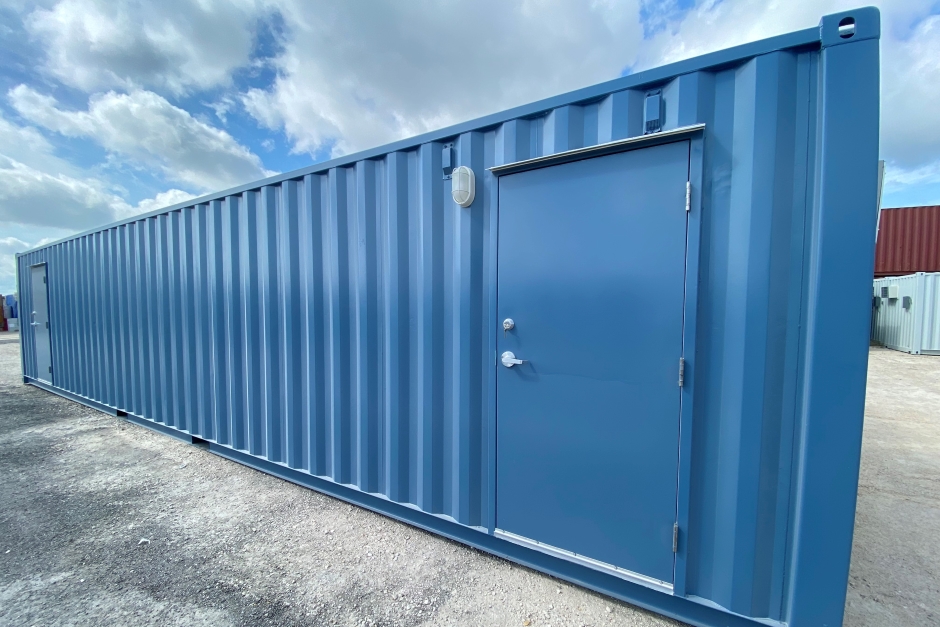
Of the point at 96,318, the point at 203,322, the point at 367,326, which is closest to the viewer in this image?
the point at 367,326

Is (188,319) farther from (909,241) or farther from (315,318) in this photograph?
(909,241)

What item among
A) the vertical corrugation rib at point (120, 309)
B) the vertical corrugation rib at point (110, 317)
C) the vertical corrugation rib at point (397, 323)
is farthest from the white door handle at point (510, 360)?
the vertical corrugation rib at point (110, 317)

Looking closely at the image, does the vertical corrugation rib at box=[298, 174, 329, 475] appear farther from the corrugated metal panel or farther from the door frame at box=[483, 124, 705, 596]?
the corrugated metal panel

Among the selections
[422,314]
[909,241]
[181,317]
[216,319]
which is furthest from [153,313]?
[909,241]

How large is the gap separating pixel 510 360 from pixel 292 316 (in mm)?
2046

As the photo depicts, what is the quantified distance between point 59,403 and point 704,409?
9271 millimetres

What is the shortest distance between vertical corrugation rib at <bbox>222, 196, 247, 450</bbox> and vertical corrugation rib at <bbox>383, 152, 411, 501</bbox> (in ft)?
6.20

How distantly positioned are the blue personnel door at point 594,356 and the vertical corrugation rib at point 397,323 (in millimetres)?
730

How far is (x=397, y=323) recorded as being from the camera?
2.52 metres

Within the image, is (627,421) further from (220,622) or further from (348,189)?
(348,189)

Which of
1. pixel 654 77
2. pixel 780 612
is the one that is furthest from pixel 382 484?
pixel 654 77

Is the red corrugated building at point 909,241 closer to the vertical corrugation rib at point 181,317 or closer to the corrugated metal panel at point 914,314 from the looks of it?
the corrugated metal panel at point 914,314

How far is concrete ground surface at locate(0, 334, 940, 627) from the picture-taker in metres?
1.83

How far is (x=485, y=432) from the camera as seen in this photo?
7.47ft
